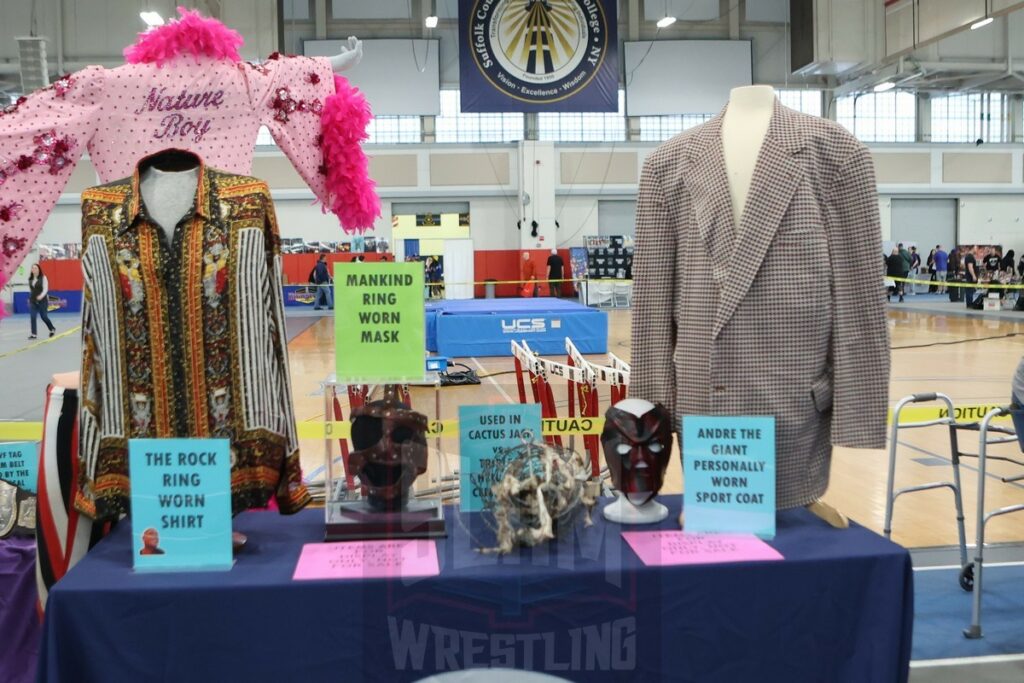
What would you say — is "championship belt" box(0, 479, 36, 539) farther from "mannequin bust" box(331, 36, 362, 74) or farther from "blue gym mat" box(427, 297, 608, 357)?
"blue gym mat" box(427, 297, 608, 357)

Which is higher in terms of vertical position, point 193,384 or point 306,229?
point 306,229

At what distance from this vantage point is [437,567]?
1.65m

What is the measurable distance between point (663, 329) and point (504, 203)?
2016 cm

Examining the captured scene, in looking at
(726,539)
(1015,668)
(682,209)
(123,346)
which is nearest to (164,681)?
(123,346)

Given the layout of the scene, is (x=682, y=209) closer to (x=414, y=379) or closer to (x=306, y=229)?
(x=414, y=379)

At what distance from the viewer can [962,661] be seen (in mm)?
2676

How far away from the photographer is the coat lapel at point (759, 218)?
1.88m

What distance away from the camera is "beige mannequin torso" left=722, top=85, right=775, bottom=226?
1959mm

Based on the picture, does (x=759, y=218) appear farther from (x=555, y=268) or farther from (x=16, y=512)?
(x=555, y=268)

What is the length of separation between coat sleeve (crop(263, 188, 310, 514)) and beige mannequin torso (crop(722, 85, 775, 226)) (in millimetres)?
942

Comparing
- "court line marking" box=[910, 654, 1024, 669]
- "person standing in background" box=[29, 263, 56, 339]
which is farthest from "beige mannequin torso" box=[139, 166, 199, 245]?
"person standing in background" box=[29, 263, 56, 339]

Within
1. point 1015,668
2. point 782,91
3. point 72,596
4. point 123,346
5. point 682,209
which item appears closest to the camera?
point 72,596

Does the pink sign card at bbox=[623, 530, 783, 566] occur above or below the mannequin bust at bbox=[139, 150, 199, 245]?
below

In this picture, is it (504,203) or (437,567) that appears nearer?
(437,567)
